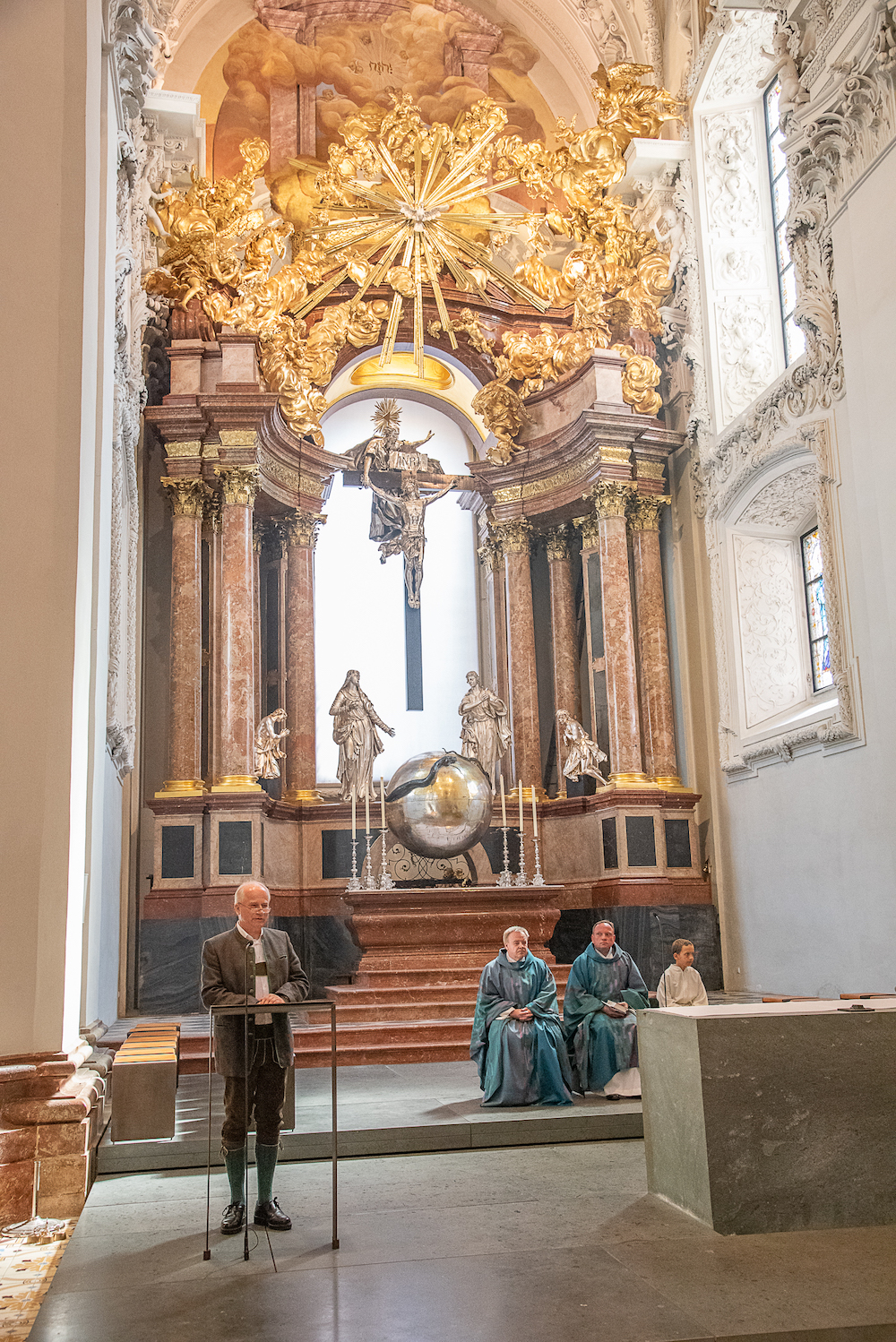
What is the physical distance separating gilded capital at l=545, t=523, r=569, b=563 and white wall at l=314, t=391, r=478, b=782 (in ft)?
6.01

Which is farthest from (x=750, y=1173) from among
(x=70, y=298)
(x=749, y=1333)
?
(x=70, y=298)

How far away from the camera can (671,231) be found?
49.0 ft

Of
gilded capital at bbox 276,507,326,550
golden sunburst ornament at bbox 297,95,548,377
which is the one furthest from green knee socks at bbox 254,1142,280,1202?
golden sunburst ornament at bbox 297,95,548,377

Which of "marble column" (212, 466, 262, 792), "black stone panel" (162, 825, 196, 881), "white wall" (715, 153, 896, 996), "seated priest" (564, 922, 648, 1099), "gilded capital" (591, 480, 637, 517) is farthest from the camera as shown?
"gilded capital" (591, 480, 637, 517)

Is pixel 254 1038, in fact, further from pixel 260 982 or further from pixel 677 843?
pixel 677 843

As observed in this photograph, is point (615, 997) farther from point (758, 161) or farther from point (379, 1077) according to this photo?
point (758, 161)

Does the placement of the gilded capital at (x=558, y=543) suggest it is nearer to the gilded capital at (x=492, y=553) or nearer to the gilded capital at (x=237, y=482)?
the gilded capital at (x=492, y=553)

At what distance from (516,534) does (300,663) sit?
324 cm

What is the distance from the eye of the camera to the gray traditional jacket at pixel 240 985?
5.34 m

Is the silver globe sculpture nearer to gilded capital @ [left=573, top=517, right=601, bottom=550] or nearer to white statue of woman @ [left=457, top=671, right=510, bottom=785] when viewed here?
white statue of woman @ [left=457, top=671, right=510, bottom=785]

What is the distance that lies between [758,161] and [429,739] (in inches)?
323

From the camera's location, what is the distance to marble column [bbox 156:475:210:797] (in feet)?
44.8

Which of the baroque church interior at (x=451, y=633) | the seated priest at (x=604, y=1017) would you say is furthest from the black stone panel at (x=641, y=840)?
the seated priest at (x=604, y=1017)

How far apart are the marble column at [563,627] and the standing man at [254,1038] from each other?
32.8ft
